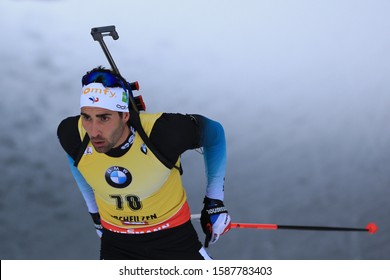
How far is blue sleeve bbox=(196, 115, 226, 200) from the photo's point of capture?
4.93 feet

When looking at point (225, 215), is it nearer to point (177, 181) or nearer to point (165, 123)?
point (177, 181)

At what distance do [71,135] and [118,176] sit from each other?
0.64 ft

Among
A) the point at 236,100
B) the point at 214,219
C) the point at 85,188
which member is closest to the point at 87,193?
the point at 85,188

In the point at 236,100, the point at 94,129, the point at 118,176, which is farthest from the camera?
the point at 236,100

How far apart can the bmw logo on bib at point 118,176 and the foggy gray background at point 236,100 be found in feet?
3.76

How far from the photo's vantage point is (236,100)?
2602 millimetres

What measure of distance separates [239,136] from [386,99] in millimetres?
888

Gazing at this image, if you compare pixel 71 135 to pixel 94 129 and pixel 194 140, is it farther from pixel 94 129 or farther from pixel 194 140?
pixel 194 140

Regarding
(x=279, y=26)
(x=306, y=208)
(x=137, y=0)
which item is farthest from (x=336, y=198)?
(x=137, y=0)

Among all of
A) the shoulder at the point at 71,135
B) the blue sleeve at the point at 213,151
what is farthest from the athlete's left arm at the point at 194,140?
the shoulder at the point at 71,135

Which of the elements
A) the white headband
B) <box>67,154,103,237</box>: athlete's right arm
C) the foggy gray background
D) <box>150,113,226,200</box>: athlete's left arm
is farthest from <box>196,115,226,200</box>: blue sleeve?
the foggy gray background

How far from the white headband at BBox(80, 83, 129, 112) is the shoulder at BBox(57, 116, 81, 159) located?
154 millimetres

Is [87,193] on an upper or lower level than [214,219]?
upper

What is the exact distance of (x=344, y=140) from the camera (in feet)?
9.11
